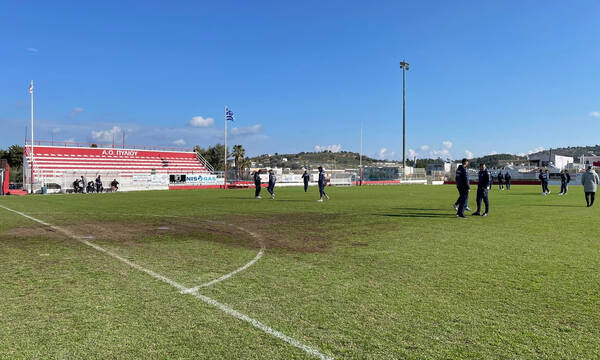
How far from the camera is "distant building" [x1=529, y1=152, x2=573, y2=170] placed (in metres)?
105

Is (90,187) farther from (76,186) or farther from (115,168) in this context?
(115,168)

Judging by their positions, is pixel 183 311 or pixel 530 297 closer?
pixel 183 311

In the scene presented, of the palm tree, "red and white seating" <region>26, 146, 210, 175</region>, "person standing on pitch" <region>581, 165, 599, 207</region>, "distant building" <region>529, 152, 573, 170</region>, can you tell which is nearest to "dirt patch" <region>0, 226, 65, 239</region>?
"person standing on pitch" <region>581, 165, 599, 207</region>

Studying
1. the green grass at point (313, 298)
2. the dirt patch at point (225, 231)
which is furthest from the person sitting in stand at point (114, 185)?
the green grass at point (313, 298)

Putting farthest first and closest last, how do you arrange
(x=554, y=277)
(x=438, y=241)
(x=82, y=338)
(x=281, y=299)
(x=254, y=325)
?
(x=438, y=241) < (x=554, y=277) < (x=281, y=299) < (x=254, y=325) < (x=82, y=338)

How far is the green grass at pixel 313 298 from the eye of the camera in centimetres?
381

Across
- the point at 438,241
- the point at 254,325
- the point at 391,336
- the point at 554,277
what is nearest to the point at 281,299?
the point at 254,325

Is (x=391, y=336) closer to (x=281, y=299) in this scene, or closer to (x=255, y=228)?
(x=281, y=299)

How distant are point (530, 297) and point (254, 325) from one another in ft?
11.5

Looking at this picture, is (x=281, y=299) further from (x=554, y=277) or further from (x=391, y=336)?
(x=554, y=277)

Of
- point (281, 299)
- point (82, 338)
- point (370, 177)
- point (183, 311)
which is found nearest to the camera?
point (82, 338)

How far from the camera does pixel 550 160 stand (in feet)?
355

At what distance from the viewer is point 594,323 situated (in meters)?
4.33

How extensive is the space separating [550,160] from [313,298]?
122132 mm
